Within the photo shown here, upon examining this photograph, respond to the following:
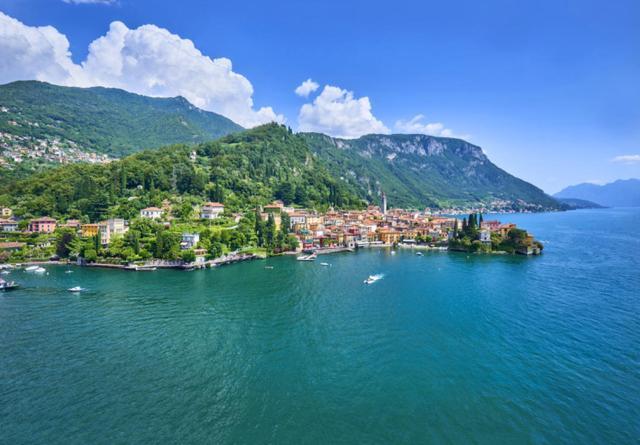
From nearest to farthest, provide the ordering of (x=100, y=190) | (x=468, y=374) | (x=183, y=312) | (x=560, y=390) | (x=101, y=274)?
(x=560, y=390)
(x=468, y=374)
(x=183, y=312)
(x=101, y=274)
(x=100, y=190)

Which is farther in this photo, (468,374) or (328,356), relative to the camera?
(328,356)

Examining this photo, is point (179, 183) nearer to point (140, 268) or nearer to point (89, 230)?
point (89, 230)

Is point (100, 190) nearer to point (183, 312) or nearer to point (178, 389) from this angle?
point (183, 312)

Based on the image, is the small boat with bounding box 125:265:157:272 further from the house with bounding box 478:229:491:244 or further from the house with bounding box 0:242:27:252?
the house with bounding box 478:229:491:244

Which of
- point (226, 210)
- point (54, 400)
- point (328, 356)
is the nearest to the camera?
point (54, 400)

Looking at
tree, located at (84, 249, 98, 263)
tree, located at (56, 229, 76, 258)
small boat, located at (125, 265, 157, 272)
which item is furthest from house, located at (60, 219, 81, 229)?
small boat, located at (125, 265, 157, 272)

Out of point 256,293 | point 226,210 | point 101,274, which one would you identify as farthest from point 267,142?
point 256,293

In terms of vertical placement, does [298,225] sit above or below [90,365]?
above
